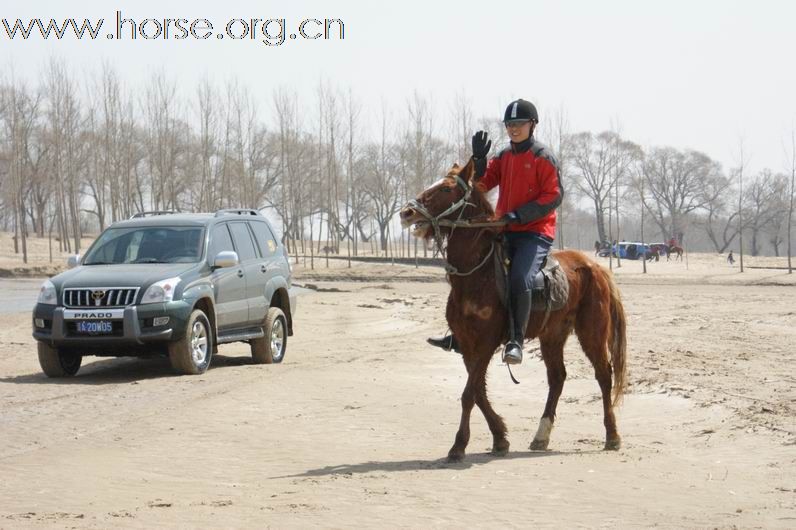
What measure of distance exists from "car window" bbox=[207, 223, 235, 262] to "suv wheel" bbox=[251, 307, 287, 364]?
1.19 m

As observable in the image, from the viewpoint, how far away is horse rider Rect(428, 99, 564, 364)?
8938mm

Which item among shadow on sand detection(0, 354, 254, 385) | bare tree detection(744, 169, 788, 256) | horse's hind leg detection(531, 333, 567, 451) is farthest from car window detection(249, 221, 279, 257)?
bare tree detection(744, 169, 788, 256)

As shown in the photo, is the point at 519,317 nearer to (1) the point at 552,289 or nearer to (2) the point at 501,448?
(1) the point at 552,289

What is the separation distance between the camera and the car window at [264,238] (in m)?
16.6

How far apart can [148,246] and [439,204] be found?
23.7ft

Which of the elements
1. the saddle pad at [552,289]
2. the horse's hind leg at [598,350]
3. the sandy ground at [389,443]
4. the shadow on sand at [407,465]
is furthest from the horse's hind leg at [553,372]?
the shadow on sand at [407,465]

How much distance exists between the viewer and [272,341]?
1614 centimetres

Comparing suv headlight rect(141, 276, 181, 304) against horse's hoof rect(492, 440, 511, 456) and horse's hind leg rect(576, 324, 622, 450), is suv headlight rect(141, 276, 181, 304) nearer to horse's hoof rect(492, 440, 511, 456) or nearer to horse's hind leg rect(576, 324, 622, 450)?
horse's hind leg rect(576, 324, 622, 450)

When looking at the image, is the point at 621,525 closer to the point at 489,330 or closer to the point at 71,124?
the point at 489,330

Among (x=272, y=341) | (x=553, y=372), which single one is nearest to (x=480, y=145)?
(x=553, y=372)

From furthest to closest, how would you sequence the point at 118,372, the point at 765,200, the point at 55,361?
the point at 765,200, the point at 118,372, the point at 55,361

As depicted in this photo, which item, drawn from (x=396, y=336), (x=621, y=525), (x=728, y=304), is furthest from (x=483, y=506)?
(x=728, y=304)

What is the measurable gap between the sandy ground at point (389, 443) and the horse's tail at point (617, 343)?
20.5 inches

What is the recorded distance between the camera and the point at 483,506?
684 cm
